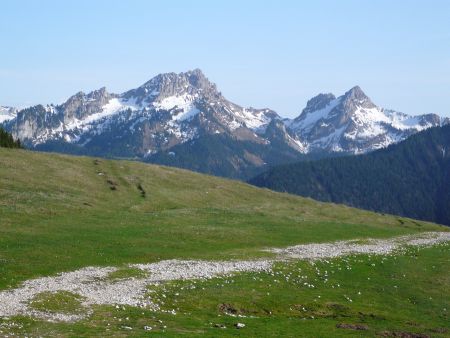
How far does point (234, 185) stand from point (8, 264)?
97277 mm

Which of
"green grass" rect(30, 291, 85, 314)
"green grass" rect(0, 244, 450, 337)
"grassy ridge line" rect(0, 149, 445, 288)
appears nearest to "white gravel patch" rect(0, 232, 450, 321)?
"green grass" rect(30, 291, 85, 314)

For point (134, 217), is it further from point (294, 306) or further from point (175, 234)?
point (294, 306)

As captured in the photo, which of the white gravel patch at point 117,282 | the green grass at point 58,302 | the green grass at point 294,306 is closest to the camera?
the green grass at point 294,306

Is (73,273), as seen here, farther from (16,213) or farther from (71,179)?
(71,179)

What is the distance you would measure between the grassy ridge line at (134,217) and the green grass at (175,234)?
10.4 inches

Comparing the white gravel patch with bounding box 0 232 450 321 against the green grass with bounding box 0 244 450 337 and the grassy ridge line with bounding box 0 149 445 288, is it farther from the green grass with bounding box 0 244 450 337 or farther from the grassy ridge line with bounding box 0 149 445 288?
the grassy ridge line with bounding box 0 149 445 288

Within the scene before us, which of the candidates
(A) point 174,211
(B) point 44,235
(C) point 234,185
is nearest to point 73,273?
(B) point 44,235

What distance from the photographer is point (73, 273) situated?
4884 centimetres

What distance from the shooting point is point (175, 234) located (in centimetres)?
7619

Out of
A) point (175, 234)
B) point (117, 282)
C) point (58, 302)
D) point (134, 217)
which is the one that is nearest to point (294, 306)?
point (117, 282)

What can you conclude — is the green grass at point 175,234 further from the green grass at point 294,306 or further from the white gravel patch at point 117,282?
the white gravel patch at point 117,282

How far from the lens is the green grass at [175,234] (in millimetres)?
40031

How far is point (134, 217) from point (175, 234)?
48.7ft

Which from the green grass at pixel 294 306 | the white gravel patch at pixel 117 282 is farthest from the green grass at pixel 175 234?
the white gravel patch at pixel 117 282
